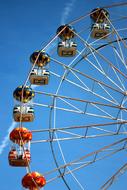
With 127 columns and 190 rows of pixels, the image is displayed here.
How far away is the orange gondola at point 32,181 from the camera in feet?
65.6

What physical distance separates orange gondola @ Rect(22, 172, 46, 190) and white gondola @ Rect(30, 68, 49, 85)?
14.2ft

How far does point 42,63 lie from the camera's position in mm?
23047

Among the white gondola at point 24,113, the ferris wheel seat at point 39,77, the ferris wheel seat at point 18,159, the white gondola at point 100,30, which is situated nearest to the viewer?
the ferris wheel seat at point 18,159

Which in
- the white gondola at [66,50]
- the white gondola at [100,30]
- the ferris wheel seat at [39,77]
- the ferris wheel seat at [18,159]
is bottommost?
the ferris wheel seat at [18,159]

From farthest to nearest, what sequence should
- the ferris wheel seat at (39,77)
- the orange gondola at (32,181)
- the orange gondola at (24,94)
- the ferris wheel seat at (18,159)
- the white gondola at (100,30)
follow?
the white gondola at (100,30)
the ferris wheel seat at (39,77)
the orange gondola at (24,94)
the orange gondola at (32,181)
the ferris wheel seat at (18,159)

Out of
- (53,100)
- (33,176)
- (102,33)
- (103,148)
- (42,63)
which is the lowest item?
(33,176)

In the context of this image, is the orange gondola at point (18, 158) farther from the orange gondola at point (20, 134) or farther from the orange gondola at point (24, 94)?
the orange gondola at point (24, 94)

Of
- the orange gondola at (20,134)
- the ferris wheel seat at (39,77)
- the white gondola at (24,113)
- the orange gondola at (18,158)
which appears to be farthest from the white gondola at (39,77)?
the orange gondola at (18,158)

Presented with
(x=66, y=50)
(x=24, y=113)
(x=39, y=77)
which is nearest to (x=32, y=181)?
(x=24, y=113)

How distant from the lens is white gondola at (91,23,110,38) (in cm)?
2434

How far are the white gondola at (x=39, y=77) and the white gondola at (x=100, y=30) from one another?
350cm

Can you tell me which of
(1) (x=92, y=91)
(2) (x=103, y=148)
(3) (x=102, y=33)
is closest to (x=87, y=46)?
(1) (x=92, y=91)

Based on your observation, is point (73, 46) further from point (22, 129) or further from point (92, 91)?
point (22, 129)

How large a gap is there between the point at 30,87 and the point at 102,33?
5050 mm
